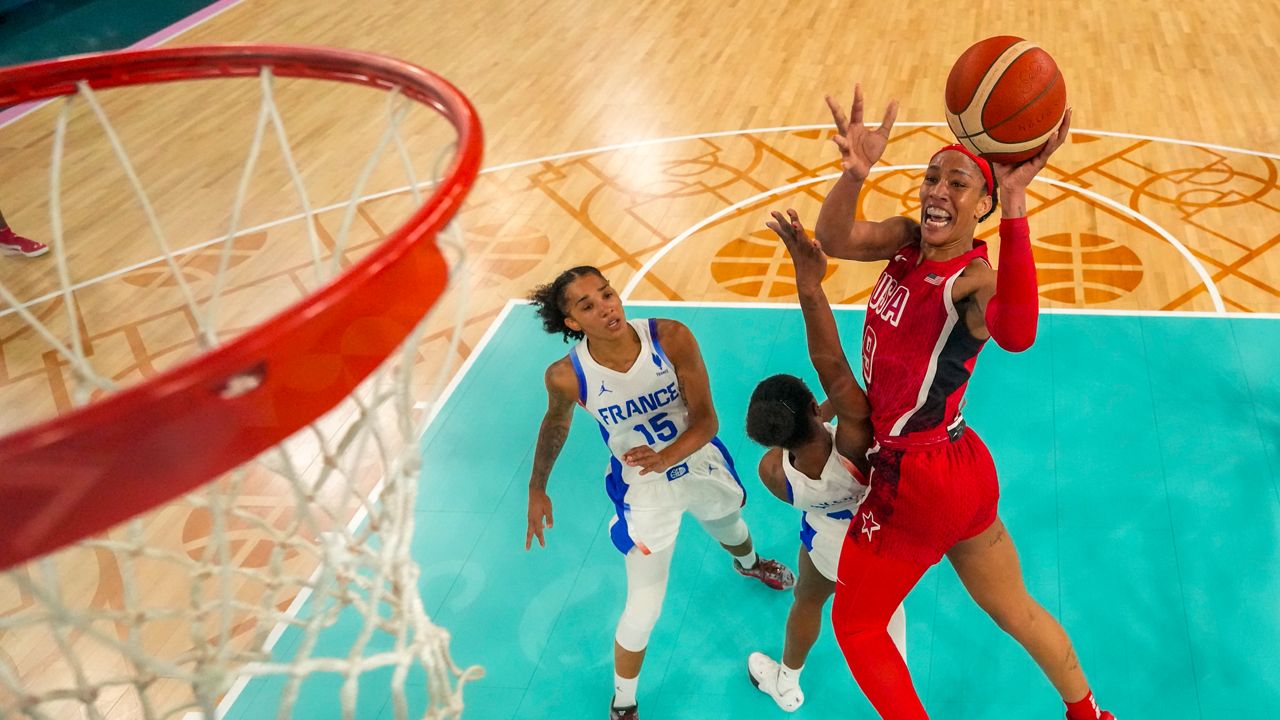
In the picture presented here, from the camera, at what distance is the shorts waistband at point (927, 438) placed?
2.45 m

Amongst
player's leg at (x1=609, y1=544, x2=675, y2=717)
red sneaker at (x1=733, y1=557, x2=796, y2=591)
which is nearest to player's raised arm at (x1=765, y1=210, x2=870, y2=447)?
player's leg at (x1=609, y1=544, x2=675, y2=717)

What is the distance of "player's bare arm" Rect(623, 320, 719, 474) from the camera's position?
2736 mm

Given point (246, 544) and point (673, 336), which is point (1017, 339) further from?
point (246, 544)

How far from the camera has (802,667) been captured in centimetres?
303

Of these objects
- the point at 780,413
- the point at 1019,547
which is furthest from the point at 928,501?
the point at 1019,547

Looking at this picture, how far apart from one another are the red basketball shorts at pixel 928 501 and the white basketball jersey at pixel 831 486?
0.38ft

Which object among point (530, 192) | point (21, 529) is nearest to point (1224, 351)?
point (530, 192)

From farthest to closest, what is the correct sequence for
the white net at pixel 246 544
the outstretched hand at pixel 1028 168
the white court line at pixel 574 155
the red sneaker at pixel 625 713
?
the white court line at pixel 574 155 < the red sneaker at pixel 625 713 < the outstretched hand at pixel 1028 168 < the white net at pixel 246 544

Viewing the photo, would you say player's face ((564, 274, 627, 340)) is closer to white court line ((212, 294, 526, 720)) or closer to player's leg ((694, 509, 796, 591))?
white court line ((212, 294, 526, 720))

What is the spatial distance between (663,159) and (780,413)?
432cm

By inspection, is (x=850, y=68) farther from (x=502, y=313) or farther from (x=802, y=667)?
(x=802, y=667)

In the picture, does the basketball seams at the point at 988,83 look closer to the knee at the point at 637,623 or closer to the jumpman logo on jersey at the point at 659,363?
the jumpman logo on jersey at the point at 659,363

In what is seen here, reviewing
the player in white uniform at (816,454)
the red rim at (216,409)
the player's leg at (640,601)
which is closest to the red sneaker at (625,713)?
the player's leg at (640,601)

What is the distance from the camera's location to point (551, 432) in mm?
2879
